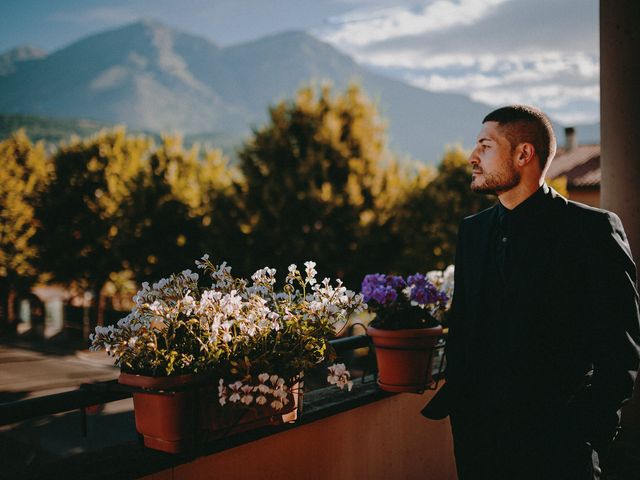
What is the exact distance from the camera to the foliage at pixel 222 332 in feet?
5.82

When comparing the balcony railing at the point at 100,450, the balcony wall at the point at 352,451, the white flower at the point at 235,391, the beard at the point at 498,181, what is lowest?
the balcony wall at the point at 352,451

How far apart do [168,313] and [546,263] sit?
1.37m

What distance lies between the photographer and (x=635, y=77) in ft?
9.71

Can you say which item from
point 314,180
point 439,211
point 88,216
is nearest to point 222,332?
point 314,180

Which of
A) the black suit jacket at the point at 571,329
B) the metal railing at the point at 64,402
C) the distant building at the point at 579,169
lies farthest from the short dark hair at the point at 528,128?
the distant building at the point at 579,169

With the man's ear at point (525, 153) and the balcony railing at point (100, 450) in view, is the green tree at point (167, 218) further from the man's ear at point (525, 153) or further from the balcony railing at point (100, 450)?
the man's ear at point (525, 153)

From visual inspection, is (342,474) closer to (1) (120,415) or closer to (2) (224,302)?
(2) (224,302)

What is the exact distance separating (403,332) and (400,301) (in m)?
0.19

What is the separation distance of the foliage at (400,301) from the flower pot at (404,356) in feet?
0.19

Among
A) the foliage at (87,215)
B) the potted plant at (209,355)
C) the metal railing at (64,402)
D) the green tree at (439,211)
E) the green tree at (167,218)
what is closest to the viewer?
the metal railing at (64,402)

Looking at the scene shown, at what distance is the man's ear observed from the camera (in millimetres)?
2078


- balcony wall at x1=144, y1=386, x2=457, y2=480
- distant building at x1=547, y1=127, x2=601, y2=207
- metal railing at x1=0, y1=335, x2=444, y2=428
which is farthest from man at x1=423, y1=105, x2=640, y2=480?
distant building at x1=547, y1=127, x2=601, y2=207

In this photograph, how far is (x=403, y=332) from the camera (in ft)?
8.70

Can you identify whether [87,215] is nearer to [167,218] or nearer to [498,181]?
[167,218]
